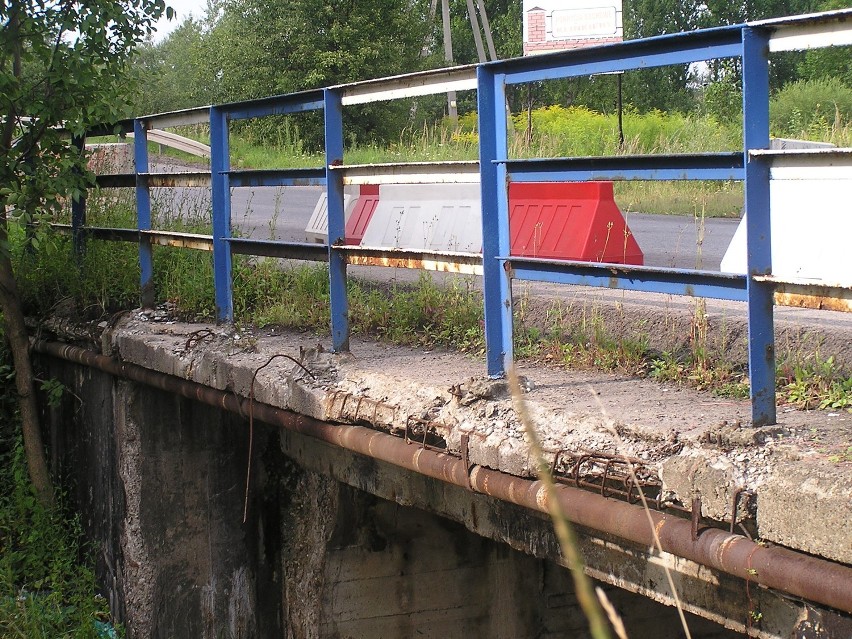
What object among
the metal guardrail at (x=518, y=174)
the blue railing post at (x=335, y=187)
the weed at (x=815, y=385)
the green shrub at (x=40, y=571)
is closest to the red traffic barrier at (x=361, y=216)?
the metal guardrail at (x=518, y=174)

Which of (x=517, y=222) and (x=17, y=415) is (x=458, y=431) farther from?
(x=17, y=415)

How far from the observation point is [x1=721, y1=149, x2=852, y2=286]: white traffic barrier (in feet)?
9.67

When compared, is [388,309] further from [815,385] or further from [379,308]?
[815,385]

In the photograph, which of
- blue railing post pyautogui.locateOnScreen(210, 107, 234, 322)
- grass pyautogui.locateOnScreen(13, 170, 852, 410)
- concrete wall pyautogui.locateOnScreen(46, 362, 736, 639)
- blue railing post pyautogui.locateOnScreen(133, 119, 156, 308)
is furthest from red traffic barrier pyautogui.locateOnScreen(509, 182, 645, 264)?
blue railing post pyautogui.locateOnScreen(133, 119, 156, 308)

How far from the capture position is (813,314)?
5312mm

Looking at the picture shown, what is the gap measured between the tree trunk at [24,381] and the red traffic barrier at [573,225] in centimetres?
380

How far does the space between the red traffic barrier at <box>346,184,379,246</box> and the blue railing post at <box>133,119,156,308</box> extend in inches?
77.6

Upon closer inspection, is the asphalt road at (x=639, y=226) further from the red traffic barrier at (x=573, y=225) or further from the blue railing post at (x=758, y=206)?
the blue railing post at (x=758, y=206)

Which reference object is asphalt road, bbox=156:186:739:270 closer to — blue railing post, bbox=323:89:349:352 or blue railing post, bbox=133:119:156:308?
blue railing post, bbox=133:119:156:308

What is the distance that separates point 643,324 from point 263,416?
2.04 meters

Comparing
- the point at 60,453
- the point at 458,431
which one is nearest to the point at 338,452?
the point at 458,431

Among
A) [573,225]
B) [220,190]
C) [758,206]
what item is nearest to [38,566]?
[220,190]

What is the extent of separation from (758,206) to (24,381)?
20.6ft

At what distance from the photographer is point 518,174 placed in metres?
4.09
